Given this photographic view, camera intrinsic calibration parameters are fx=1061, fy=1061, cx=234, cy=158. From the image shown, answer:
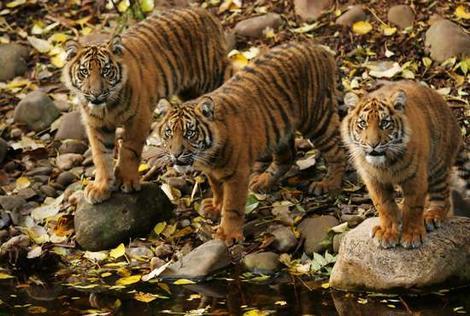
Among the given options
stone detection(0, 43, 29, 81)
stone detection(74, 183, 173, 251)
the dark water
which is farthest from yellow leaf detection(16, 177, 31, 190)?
stone detection(0, 43, 29, 81)

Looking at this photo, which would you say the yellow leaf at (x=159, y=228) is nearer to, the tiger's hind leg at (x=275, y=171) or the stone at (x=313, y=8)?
the tiger's hind leg at (x=275, y=171)

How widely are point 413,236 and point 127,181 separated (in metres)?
2.60

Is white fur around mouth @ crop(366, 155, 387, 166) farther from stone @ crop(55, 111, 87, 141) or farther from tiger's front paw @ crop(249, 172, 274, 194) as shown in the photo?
stone @ crop(55, 111, 87, 141)

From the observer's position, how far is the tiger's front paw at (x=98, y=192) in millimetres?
8898

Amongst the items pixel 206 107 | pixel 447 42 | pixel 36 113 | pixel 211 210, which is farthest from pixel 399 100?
pixel 36 113

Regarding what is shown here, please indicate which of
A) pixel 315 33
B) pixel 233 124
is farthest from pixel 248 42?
pixel 233 124

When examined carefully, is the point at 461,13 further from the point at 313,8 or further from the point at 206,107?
the point at 206,107

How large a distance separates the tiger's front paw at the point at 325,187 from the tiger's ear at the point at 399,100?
2129mm

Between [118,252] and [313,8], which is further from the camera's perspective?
[313,8]

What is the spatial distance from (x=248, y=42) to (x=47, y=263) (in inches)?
161

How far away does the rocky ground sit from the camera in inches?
338

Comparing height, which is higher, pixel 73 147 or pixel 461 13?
pixel 461 13

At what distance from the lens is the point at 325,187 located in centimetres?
933

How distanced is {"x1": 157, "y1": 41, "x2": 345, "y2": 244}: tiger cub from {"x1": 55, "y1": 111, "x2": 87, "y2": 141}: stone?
85.6 inches
